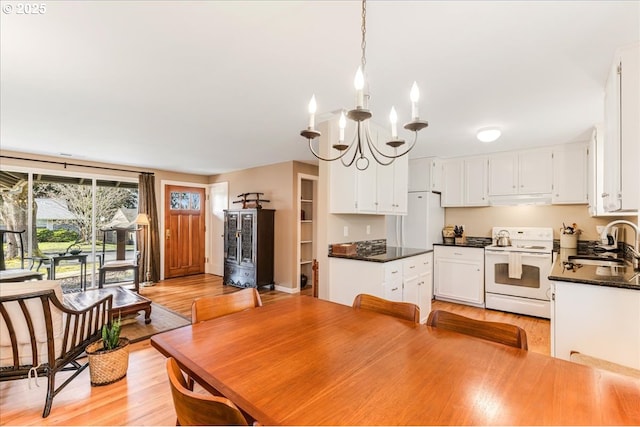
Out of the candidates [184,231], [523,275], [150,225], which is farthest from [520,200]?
[150,225]

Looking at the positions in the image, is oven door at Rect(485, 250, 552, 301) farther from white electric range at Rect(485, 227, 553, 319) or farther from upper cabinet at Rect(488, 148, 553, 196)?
upper cabinet at Rect(488, 148, 553, 196)

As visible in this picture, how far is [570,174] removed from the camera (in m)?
3.91

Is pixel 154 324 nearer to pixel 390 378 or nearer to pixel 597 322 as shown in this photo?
pixel 390 378

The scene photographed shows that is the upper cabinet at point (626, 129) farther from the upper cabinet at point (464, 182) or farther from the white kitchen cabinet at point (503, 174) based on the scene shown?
the upper cabinet at point (464, 182)

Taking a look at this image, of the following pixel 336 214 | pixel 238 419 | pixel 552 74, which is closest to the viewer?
pixel 238 419

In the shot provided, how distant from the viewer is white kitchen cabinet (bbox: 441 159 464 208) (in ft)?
15.6

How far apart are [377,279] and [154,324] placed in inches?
107

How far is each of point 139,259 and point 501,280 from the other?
611 cm

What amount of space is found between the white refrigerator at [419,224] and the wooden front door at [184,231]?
4.29 meters

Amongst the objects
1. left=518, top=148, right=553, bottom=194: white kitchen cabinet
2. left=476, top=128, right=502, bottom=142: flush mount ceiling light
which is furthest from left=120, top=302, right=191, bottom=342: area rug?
left=518, top=148, right=553, bottom=194: white kitchen cabinet

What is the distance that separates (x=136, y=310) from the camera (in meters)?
3.43

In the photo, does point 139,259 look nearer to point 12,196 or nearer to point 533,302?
point 12,196

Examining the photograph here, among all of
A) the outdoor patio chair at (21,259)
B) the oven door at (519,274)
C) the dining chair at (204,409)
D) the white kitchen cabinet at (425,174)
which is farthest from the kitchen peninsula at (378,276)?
the outdoor patio chair at (21,259)

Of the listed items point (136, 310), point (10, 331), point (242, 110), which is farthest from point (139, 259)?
point (242, 110)
